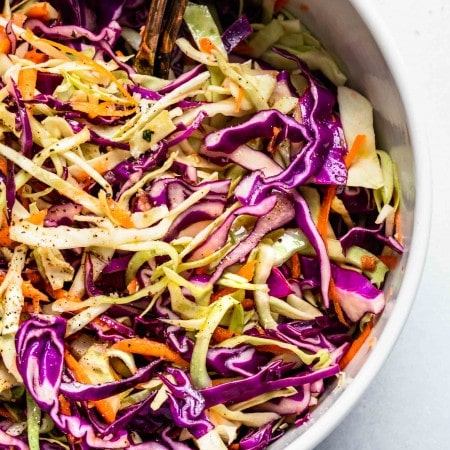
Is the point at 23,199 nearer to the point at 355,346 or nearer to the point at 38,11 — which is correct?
the point at 38,11

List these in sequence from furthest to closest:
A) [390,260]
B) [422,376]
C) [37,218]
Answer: [422,376] < [390,260] < [37,218]

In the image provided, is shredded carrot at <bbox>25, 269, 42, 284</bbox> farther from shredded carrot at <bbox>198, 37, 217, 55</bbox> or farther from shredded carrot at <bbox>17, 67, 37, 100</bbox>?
shredded carrot at <bbox>198, 37, 217, 55</bbox>

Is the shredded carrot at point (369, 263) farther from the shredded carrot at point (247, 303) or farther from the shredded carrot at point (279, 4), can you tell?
the shredded carrot at point (279, 4)

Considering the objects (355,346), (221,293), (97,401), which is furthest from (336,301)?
(97,401)

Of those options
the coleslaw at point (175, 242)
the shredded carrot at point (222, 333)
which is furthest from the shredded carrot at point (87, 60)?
the shredded carrot at point (222, 333)

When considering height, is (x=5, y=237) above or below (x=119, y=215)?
below

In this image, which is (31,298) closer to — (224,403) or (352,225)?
(224,403)
